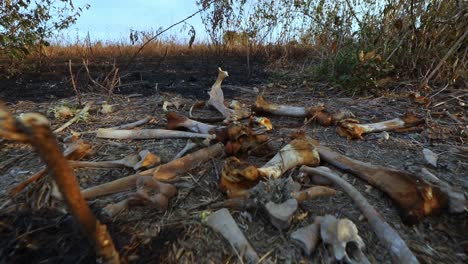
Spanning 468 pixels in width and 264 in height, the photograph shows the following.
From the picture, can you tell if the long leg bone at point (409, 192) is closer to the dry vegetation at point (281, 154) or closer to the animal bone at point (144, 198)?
the dry vegetation at point (281, 154)

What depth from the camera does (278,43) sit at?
7.57 metres

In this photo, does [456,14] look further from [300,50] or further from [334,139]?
[300,50]

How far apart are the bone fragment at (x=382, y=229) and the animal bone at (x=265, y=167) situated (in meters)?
0.16

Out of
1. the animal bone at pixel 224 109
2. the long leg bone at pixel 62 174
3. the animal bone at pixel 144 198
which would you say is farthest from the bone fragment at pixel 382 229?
the animal bone at pixel 224 109

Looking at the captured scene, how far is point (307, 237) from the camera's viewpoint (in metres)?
1.12

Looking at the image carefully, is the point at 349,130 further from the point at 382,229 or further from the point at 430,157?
the point at 382,229

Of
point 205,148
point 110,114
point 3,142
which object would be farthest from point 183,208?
point 110,114

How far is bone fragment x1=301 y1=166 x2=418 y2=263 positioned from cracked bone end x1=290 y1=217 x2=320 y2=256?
231mm

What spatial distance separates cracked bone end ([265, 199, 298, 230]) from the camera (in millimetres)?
1177

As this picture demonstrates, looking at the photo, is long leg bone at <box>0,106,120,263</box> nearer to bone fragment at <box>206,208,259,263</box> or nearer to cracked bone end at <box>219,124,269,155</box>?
bone fragment at <box>206,208,259,263</box>

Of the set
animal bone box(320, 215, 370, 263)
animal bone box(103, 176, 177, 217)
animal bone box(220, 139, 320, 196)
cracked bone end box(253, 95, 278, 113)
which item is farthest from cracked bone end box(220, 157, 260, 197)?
cracked bone end box(253, 95, 278, 113)

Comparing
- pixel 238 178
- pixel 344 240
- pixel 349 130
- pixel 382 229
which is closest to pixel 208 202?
pixel 238 178

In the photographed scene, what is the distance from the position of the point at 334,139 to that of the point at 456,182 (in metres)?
0.70

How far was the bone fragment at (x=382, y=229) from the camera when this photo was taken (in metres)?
1.09
